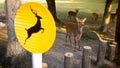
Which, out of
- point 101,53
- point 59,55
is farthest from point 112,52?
point 59,55

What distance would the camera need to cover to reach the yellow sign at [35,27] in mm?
2643

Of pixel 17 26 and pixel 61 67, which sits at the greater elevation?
pixel 17 26

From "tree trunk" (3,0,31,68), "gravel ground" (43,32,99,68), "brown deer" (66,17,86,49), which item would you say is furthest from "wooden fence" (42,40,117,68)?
"tree trunk" (3,0,31,68)

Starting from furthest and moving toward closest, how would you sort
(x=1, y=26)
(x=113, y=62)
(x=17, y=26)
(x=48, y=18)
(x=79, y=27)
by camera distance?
(x=1, y=26) → (x=79, y=27) → (x=113, y=62) → (x=17, y=26) → (x=48, y=18)

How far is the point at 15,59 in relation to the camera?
7.17 meters

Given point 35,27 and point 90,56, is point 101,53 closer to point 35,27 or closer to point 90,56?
point 90,56

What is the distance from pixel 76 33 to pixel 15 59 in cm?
326

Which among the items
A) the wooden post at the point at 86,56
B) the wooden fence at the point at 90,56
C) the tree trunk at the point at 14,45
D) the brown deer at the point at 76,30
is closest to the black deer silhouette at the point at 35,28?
the wooden fence at the point at 90,56

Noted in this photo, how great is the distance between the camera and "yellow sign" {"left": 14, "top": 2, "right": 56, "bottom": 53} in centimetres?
264

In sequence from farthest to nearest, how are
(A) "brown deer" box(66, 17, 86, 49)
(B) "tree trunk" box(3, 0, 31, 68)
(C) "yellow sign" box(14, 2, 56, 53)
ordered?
1. (A) "brown deer" box(66, 17, 86, 49)
2. (B) "tree trunk" box(3, 0, 31, 68)
3. (C) "yellow sign" box(14, 2, 56, 53)

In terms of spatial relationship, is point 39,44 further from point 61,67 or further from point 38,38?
point 61,67

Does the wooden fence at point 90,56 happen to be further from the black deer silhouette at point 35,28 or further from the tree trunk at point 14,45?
the black deer silhouette at point 35,28

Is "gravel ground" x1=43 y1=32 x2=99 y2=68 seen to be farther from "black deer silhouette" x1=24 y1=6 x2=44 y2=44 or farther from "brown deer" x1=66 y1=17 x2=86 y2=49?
"black deer silhouette" x1=24 y1=6 x2=44 y2=44

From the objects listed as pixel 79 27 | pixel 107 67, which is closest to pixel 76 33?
pixel 79 27
